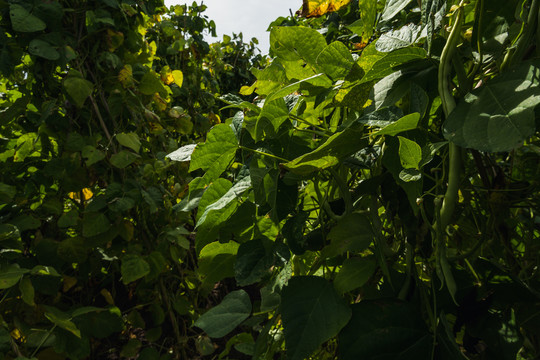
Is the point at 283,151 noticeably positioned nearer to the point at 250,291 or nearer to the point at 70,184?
the point at 70,184

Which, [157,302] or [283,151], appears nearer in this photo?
[283,151]

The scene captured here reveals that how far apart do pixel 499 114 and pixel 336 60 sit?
25 cm

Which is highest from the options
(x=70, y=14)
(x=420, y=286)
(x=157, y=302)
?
(x=70, y=14)

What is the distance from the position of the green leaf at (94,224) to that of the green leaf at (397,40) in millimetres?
1333

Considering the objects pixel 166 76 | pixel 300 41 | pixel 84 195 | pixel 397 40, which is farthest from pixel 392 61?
pixel 166 76

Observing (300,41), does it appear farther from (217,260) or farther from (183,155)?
(217,260)

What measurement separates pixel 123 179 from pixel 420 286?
142 cm

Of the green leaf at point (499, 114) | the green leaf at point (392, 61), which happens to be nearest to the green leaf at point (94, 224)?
the green leaf at point (392, 61)

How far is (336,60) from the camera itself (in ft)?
1.88

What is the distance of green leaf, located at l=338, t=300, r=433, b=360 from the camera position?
474mm

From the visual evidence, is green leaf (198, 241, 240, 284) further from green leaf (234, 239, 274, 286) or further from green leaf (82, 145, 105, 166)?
green leaf (82, 145, 105, 166)

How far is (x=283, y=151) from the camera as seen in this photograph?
0.61 meters

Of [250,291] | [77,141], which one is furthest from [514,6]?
[250,291]

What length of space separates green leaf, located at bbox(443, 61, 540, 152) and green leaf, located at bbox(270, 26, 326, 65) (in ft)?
0.85
